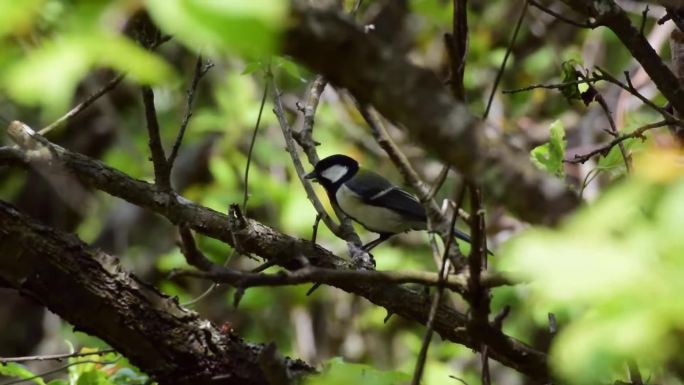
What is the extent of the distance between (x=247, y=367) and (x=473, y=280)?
668 millimetres

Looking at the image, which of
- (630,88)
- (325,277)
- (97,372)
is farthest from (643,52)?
(97,372)

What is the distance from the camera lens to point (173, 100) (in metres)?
5.88

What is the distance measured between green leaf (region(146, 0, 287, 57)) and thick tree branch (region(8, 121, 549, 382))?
1247mm

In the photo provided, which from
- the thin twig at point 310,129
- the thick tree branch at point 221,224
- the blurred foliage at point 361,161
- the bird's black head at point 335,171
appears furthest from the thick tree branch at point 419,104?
the bird's black head at point 335,171

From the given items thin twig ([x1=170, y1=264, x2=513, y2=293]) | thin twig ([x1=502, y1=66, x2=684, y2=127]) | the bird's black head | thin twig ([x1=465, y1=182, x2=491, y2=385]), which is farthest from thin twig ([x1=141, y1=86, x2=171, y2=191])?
the bird's black head

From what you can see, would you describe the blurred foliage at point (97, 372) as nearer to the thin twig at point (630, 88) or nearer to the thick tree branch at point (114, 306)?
the thick tree branch at point (114, 306)

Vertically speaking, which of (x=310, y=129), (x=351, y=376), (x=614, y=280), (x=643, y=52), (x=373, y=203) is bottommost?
(x=614, y=280)

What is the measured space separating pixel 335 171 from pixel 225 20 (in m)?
3.32

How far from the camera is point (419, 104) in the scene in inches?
46.6

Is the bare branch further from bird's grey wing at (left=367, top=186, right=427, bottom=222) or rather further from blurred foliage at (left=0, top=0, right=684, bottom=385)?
bird's grey wing at (left=367, top=186, right=427, bottom=222)

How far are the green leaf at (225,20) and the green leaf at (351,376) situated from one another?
953 millimetres

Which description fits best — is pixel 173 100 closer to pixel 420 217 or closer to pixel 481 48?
pixel 481 48

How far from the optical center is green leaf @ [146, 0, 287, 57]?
728 millimetres

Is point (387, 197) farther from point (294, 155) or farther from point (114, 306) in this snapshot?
point (114, 306)
